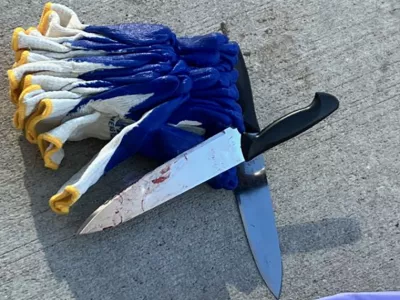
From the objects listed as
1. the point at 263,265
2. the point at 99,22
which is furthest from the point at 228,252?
the point at 99,22

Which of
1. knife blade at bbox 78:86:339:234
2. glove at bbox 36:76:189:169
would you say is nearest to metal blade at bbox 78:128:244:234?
knife blade at bbox 78:86:339:234

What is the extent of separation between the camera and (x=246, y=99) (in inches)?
48.2

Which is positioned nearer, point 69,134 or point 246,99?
point 69,134

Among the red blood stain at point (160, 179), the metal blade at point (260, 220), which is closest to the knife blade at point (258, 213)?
the metal blade at point (260, 220)

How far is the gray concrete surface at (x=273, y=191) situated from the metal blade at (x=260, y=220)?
2cm

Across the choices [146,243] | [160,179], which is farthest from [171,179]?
[146,243]

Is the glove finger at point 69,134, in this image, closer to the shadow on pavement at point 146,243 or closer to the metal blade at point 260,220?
the shadow on pavement at point 146,243

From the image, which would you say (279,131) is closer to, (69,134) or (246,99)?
(246,99)

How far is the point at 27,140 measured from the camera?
117cm

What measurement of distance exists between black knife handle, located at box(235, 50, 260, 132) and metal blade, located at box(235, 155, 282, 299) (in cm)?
6

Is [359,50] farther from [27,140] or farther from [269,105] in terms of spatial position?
[27,140]

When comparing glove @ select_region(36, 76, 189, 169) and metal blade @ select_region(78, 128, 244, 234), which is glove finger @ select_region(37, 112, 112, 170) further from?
metal blade @ select_region(78, 128, 244, 234)

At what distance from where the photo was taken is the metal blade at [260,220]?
46.6 inches

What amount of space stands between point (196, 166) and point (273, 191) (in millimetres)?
178
